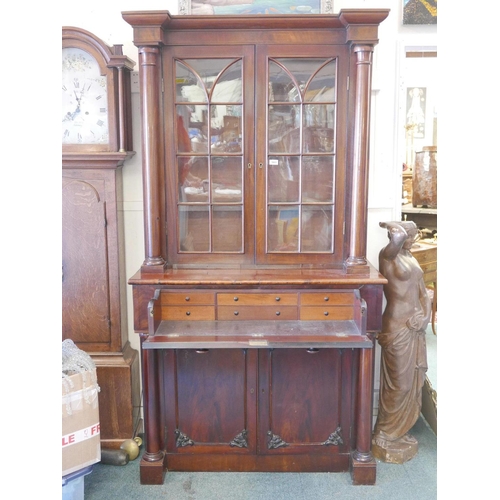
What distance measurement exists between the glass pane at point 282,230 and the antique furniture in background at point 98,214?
0.82 metres

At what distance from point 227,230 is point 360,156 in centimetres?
75

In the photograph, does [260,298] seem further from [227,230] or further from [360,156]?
[360,156]

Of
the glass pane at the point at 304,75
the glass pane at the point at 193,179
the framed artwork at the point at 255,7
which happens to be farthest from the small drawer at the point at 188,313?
the framed artwork at the point at 255,7

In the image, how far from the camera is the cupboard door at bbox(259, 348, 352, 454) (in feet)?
8.57

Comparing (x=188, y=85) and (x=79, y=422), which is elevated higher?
(x=188, y=85)

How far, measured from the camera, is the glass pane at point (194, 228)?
2.62m

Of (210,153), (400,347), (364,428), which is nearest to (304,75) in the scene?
(210,153)

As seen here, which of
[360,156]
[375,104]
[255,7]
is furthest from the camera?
[375,104]

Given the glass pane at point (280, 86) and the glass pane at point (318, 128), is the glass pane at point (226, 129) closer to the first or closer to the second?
the glass pane at point (280, 86)

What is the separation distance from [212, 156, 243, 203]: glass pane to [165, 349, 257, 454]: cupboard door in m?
0.78

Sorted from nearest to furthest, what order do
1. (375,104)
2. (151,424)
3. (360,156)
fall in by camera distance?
1. (360,156)
2. (151,424)
3. (375,104)

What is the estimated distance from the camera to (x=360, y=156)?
8.09ft
